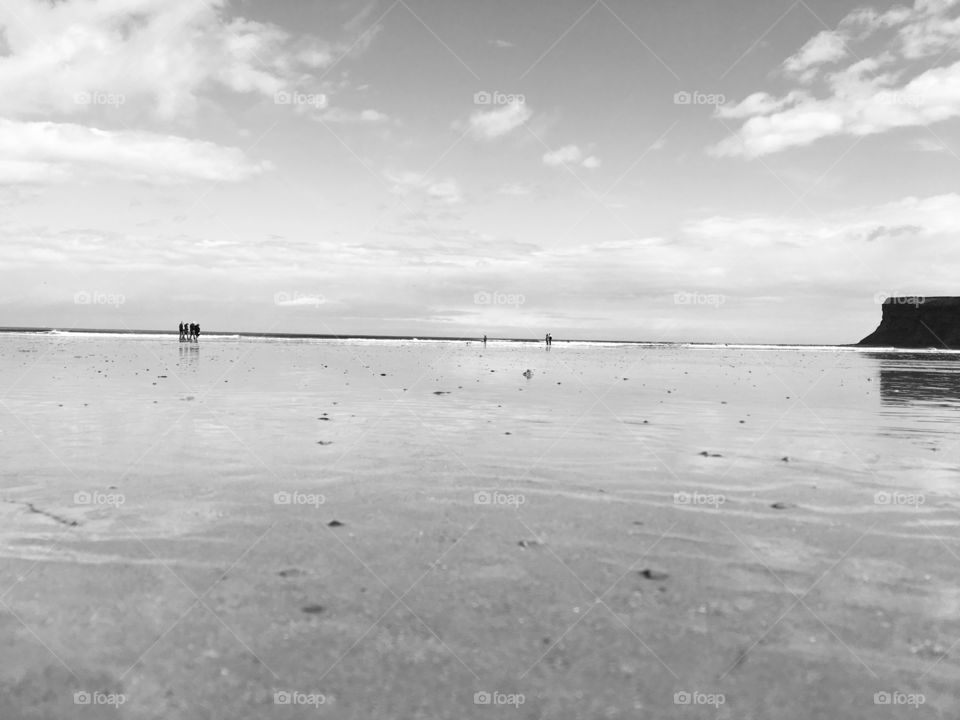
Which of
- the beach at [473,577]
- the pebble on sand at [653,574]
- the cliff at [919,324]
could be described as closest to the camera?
the beach at [473,577]

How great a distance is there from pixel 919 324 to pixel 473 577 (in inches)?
7354

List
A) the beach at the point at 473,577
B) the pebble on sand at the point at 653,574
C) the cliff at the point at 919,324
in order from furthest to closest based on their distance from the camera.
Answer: the cliff at the point at 919,324 < the pebble on sand at the point at 653,574 < the beach at the point at 473,577

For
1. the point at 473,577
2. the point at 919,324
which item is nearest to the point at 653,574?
the point at 473,577

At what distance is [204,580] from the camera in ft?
15.8

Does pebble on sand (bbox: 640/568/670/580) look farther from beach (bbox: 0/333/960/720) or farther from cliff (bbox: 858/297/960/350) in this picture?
cliff (bbox: 858/297/960/350)

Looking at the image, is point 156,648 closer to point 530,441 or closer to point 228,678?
point 228,678

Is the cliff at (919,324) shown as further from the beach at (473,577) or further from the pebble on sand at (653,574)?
the pebble on sand at (653,574)

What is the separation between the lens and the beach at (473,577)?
346cm

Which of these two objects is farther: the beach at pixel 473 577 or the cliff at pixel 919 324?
the cliff at pixel 919 324

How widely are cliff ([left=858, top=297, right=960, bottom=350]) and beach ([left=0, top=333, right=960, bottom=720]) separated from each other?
551 ft

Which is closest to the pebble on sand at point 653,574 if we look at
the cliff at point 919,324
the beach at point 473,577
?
the beach at point 473,577

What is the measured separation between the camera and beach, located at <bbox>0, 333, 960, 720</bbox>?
136 inches

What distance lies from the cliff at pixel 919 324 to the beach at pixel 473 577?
16802 centimetres

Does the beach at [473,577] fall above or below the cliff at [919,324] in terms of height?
below
